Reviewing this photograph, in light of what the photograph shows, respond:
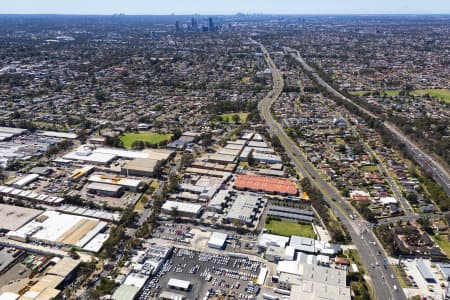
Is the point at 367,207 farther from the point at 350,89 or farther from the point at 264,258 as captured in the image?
the point at 350,89

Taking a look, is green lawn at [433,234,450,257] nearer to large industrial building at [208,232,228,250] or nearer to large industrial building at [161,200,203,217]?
large industrial building at [208,232,228,250]

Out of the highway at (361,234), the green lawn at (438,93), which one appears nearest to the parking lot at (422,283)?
the highway at (361,234)

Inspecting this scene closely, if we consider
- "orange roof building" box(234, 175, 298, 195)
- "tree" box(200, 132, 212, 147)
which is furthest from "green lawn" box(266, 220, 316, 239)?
"tree" box(200, 132, 212, 147)

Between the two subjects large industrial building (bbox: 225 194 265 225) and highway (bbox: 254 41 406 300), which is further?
large industrial building (bbox: 225 194 265 225)

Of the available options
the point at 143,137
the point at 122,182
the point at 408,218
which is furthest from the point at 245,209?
the point at 143,137

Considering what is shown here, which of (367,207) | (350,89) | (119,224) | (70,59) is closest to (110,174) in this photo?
(119,224)

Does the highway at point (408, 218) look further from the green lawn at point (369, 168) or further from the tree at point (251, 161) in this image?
the tree at point (251, 161)

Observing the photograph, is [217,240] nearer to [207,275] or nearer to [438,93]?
[207,275]
